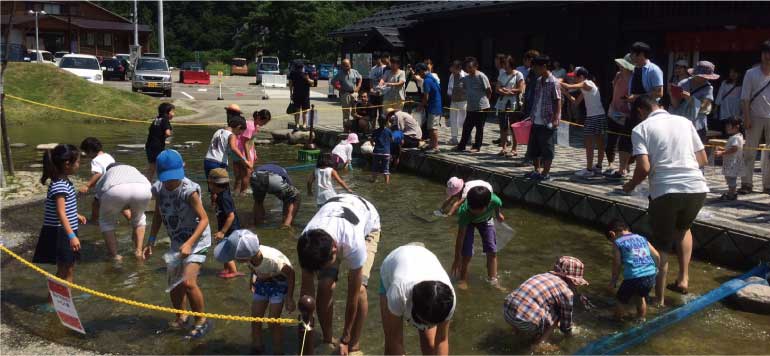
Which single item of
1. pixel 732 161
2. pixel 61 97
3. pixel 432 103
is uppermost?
pixel 432 103

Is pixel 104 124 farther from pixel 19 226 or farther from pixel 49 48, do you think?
pixel 49 48

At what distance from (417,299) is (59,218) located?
3375 mm

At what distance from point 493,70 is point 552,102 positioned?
1113cm

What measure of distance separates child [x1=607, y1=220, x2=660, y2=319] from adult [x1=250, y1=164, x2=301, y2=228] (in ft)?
13.5

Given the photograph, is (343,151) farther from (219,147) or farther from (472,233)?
(472,233)

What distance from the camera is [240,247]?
438 cm

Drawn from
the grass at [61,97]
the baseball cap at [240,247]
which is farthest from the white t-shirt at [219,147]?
the grass at [61,97]

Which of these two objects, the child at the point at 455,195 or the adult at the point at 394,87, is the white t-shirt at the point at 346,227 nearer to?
the child at the point at 455,195

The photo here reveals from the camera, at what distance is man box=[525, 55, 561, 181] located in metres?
9.23

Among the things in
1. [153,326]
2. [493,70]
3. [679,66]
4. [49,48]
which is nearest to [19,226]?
[153,326]

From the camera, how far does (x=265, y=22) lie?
6297 cm

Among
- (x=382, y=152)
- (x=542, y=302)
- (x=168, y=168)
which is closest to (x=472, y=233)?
(x=542, y=302)

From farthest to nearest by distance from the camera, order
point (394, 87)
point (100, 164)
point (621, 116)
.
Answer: point (394, 87) < point (621, 116) < point (100, 164)

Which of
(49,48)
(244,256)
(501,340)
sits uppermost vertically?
(49,48)
